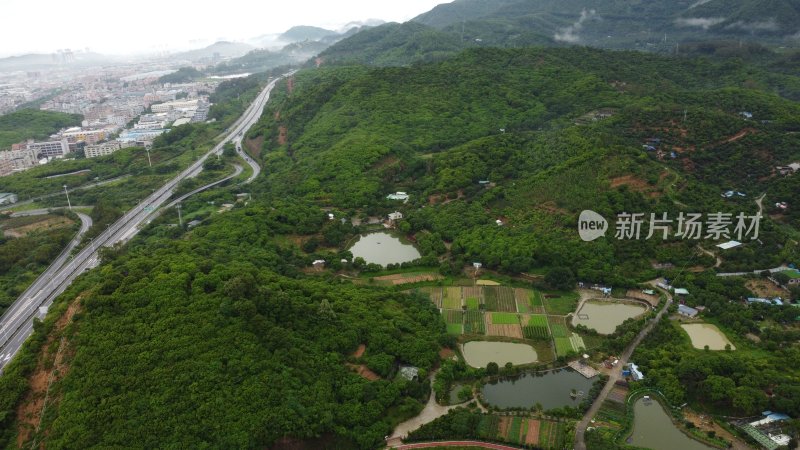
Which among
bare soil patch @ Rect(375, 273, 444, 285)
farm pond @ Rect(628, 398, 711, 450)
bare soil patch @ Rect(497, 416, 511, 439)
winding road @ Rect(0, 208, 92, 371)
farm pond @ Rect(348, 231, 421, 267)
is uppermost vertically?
winding road @ Rect(0, 208, 92, 371)

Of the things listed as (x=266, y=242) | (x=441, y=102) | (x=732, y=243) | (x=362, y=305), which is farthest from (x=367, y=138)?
(x=732, y=243)

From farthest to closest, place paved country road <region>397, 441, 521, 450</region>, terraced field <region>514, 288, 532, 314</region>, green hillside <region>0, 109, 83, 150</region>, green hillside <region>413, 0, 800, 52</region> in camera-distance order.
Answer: green hillside <region>413, 0, 800, 52</region> → green hillside <region>0, 109, 83, 150</region> → terraced field <region>514, 288, 532, 314</region> → paved country road <region>397, 441, 521, 450</region>

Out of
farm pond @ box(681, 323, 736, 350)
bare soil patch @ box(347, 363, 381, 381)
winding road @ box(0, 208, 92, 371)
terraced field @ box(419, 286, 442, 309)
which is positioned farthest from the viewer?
terraced field @ box(419, 286, 442, 309)

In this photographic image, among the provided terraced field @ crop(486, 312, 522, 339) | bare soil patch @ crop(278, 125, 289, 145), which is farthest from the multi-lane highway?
terraced field @ crop(486, 312, 522, 339)

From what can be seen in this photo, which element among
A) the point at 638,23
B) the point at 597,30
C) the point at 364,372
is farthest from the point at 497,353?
the point at 638,23

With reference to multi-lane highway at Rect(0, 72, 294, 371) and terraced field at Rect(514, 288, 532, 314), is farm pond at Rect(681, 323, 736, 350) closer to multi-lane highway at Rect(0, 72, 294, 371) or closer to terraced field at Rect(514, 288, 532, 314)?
terraced field at Rect(514, 288, 532, 314)

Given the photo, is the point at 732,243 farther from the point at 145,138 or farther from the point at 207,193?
the point at 145,138
